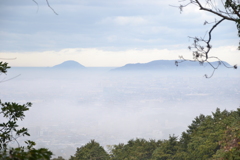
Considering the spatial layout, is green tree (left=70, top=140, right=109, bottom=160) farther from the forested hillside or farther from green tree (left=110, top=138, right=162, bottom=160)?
green tree (left=110, top=138, right=162, bottom=160)

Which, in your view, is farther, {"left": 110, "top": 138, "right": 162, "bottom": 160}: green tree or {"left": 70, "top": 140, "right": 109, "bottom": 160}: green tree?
{"left": 70, "top": 140, "right": 109, "bottom": 160}: green tree

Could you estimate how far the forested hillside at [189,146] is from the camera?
13.1 meters

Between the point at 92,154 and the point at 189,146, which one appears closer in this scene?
the point at 189,146

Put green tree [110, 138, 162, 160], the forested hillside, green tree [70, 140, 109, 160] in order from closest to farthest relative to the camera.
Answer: the forested hillside, green tree [110, 138, 162, 160], green tree [70, 140, 109, 160]

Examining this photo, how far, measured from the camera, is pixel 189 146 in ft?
52.9

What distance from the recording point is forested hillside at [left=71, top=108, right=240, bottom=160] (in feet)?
43.1

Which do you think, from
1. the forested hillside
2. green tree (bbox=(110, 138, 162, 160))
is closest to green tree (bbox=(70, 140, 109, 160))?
the forested hillside

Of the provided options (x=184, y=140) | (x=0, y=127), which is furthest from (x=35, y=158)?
(x=184, y=140)

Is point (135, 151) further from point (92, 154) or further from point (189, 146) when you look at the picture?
point (189, 146)

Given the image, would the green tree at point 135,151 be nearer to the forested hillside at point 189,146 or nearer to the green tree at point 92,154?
the forested hillside at point 189,146

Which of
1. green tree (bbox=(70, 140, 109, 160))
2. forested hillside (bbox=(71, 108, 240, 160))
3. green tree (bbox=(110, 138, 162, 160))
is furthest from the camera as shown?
green tree (bbox=(70, 140, 109, 160))

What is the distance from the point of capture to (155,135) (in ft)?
545

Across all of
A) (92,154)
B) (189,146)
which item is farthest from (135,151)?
(189,146)

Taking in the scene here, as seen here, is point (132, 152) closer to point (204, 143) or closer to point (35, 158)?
point (204, 143)
